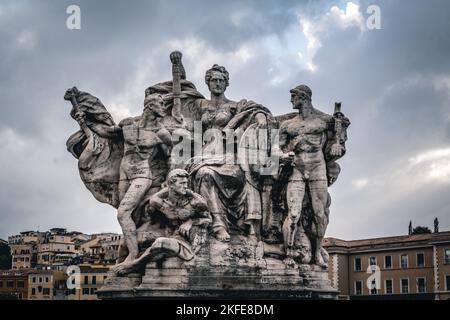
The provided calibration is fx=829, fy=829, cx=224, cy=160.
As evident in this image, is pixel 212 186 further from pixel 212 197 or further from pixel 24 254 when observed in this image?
pixel 24 254

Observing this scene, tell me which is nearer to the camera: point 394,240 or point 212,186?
point 212,186

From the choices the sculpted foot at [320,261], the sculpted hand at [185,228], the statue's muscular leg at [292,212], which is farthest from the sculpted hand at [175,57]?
the sculpted foot at [320,261]

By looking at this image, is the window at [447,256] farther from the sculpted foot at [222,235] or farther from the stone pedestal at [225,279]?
the sculpted foot at [222,235]

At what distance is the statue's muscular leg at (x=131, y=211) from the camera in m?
16.9

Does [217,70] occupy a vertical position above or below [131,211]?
above

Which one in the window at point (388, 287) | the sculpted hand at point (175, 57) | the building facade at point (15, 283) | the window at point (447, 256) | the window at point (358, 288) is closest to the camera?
the sculpted hand at point (175, 57)

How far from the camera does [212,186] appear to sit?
1700 cm

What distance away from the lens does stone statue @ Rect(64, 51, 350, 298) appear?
1650 centimetres

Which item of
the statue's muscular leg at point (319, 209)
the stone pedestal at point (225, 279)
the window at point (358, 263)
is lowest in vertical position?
the stone pedestal at point (225, 279)

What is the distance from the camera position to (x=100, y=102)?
58.7 ft

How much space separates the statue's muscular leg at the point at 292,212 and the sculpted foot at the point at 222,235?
1307mm

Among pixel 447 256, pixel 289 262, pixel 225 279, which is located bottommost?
pixel 225 279

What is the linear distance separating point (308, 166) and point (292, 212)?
3.81 feet

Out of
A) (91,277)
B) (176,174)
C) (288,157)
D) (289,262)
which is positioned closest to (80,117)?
(176,174)
